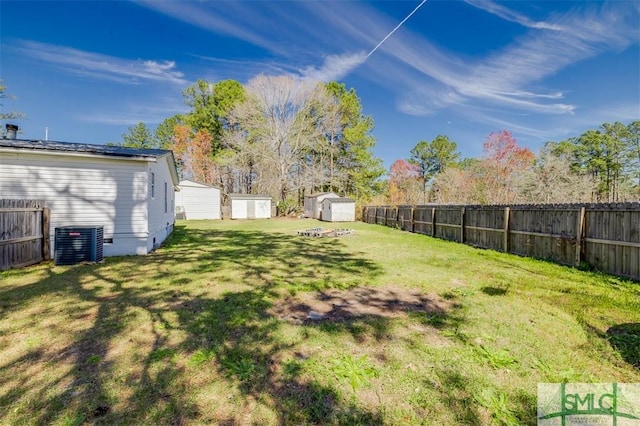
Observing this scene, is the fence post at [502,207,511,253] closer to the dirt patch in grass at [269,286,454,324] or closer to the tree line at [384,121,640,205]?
the dirt patch in grass at [269,286,454,324]

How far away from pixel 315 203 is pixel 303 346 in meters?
26.7

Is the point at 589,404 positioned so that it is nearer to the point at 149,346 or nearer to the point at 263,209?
the point at 149,346

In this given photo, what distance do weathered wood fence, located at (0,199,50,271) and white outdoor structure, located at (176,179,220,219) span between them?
20688 mm

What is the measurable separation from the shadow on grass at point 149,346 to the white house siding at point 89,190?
7.06ft

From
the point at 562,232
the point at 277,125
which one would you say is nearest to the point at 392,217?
the point at 562,232

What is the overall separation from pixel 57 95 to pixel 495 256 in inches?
1099

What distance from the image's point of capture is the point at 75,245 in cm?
700

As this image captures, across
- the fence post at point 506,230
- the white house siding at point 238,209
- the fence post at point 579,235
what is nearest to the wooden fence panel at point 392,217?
the fence post at point 506,230

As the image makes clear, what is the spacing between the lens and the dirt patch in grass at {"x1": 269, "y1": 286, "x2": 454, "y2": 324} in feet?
12.8

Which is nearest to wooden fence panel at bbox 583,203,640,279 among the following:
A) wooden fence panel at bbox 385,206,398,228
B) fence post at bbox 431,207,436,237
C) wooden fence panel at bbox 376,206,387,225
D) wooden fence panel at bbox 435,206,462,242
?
wooden fence panel at bbox 435,206,462,242

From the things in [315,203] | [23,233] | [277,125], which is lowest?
[23,233]

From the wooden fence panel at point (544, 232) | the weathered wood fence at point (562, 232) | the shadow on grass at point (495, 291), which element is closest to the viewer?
the shadow on grass at point (495, 291)

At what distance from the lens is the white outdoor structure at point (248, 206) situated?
28.8 meters

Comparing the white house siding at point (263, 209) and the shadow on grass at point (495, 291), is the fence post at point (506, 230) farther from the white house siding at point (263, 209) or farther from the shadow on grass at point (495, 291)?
the white house siding at point (263, 209)
